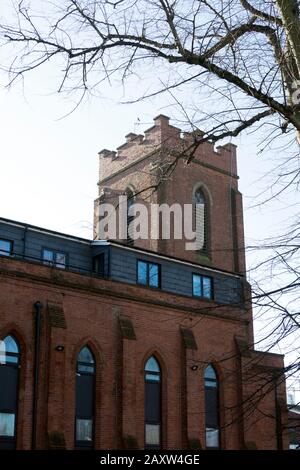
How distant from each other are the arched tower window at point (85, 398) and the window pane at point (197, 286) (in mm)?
6585

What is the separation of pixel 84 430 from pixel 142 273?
6.96m

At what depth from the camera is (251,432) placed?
90.5ft

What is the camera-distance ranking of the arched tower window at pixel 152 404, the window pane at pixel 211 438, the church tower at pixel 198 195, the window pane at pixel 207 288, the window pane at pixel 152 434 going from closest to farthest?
1. the window pane at pixel 152 434
2. the arched tower window at pixel 152 404
3. the window pane at pixel 211 438
4. the window pane at pixel 207 288
5. the church tower at pixel 198 195

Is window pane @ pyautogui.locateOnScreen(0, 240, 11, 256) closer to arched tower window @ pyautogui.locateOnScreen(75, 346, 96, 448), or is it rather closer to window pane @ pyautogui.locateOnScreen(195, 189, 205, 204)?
arched tower window @ pyautogui.locateOnScreen(75, 346, 96, 448)

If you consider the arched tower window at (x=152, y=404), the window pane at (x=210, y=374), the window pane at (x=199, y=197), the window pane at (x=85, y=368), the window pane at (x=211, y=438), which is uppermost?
the window pane at (x=199, y=197)

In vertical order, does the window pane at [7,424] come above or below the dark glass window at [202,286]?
below

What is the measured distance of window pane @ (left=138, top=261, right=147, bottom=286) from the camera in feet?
88.5

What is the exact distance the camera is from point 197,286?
28969mm

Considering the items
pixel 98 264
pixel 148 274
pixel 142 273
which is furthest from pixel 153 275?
pixel 98 264

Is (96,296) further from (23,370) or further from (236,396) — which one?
(236,396)

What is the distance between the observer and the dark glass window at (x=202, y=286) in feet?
94.8

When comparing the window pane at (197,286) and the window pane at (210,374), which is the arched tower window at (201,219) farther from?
the window pane at (210,374)

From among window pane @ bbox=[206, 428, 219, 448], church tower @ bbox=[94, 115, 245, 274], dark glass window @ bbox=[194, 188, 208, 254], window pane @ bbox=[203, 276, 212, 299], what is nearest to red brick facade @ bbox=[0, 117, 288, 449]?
window pane @ bbox=[206, 428, 219, 448]

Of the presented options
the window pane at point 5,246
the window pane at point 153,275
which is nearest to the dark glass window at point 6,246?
the window pane at point 5,246
